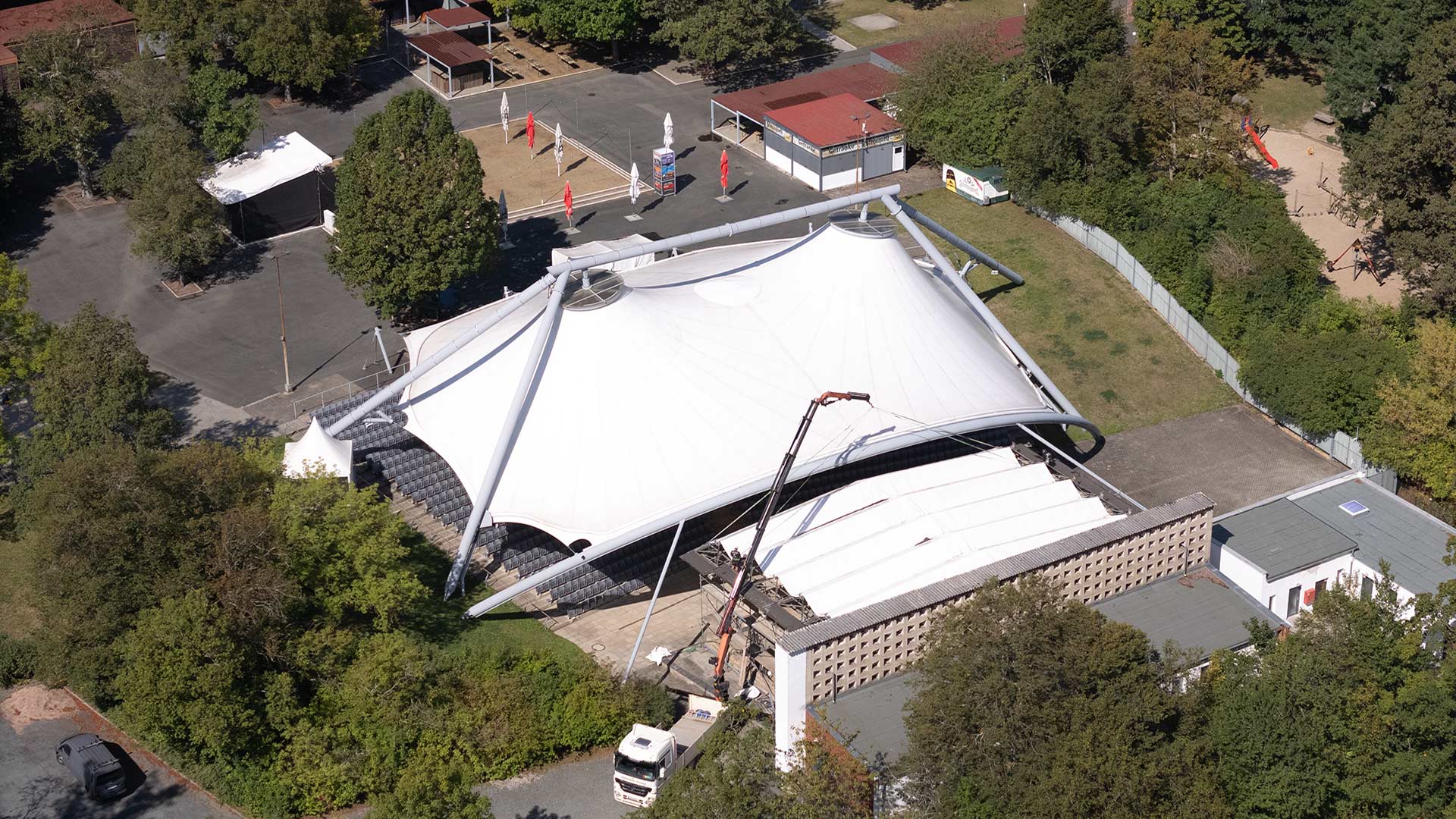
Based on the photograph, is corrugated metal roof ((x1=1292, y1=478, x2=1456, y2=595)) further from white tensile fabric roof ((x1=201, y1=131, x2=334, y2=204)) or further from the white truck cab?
white tensile fabric roof ((x1=201, y1=131, x2=334, y2=204))

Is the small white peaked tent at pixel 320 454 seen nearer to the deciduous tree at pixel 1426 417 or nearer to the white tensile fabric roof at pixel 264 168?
the white tensile fabric roof at pixel 264 168

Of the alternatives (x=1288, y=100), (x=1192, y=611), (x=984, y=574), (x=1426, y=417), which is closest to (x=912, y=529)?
(x=984, y=574)

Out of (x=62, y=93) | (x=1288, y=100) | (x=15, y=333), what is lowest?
(x=1288, y=100)

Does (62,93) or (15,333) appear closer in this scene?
(15,333)


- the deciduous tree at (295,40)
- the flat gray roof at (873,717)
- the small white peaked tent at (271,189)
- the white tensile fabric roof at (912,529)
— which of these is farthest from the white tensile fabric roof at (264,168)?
the flat gray roof at (873,717)

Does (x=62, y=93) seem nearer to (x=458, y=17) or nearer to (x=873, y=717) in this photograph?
(x=458, y=17)

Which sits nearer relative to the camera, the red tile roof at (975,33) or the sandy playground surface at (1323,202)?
the sandy playground surface at (1323,202)
